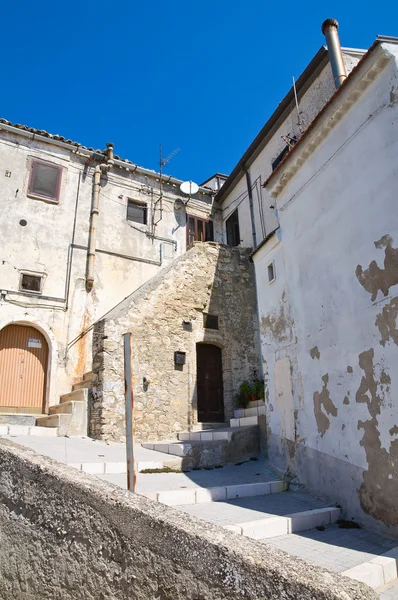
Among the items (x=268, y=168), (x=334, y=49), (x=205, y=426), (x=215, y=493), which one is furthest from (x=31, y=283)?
(x=334, y=49)

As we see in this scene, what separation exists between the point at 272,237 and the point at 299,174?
146 cm

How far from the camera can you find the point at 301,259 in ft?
26.1

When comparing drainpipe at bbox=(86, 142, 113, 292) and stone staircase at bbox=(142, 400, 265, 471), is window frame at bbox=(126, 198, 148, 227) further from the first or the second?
stone staircase at bbox=(142, 400, 265, 471)

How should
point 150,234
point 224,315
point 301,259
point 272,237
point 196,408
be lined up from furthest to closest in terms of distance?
point 150,234
point 224,315
point 196,408
point 272,237
point 301,259

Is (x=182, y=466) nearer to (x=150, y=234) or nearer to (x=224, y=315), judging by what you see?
(x=224, y=315)

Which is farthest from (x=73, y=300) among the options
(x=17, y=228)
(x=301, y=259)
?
(x=301, y=259)

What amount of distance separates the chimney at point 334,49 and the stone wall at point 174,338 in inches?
232

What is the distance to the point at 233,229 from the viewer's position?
1811 centimetres

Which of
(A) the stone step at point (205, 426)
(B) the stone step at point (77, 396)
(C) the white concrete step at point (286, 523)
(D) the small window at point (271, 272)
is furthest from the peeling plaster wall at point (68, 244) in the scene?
(C) the white concrete step at point (286, 523)

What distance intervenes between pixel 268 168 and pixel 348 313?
31.5ft

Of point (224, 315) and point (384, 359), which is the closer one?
point (384, 359)

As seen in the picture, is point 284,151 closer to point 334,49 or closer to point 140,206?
point 334,49

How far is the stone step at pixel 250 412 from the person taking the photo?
35.9 ft

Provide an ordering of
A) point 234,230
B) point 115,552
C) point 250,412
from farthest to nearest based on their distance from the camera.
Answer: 1. point 234,230
2. point 250,412
3. point 115,552
